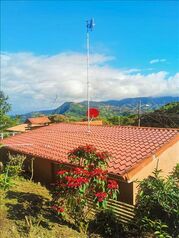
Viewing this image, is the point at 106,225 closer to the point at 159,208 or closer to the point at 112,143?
the point at 159,208

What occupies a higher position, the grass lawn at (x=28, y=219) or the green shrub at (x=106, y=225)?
the grass lawn at (x=28, y=219)

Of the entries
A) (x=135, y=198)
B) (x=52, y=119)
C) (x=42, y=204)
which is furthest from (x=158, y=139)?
(x=52, y=119)

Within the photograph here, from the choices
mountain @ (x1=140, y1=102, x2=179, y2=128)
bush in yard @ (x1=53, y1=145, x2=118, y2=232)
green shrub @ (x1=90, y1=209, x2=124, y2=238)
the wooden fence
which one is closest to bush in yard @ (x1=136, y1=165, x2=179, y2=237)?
the wooden fence

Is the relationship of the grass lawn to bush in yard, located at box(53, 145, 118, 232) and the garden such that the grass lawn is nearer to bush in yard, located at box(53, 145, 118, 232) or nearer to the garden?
the garden

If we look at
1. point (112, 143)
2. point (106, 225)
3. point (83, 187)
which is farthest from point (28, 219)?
point (112, 143)

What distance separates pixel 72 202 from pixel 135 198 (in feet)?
9.99

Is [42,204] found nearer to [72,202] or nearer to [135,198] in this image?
[72,202]

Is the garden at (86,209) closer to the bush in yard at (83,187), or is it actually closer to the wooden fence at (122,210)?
the bush in yard at (83,187)

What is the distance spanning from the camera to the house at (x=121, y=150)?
10.0 m

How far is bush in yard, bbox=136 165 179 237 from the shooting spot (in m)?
7.86

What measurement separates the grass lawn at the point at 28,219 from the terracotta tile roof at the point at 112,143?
2.63m

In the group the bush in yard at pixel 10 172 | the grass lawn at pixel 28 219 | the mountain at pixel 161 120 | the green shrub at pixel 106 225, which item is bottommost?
the green shrub at pixel 106 225

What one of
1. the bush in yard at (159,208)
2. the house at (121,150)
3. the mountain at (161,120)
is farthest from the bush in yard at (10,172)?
the mountain at (161,120)

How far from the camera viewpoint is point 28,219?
26.1 feet
